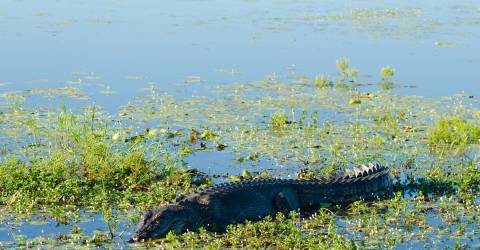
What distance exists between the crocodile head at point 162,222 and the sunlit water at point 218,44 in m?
1.79

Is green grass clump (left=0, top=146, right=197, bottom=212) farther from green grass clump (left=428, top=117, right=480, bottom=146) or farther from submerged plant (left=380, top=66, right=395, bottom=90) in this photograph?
submerged plant (left=380, top=66, right=395, bottom=90)

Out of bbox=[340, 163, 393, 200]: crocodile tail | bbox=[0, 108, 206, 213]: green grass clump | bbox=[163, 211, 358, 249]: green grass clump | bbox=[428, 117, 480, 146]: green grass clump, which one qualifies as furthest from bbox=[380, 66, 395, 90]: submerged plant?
bbox=[163, 211, 358, 249]: green grass clump

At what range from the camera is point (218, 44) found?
55.7ft

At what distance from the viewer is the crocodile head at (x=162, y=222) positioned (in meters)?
7.09

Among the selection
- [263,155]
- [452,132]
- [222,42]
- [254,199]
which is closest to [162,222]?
[254,199]

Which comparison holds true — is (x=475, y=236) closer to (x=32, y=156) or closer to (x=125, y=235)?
(x=125, y=235)

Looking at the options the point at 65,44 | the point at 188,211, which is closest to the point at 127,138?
the point at 188,211

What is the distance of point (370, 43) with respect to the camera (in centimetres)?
1747

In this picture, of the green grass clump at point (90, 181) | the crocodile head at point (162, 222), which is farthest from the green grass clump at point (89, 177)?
the crocodile head at point (162, 222)

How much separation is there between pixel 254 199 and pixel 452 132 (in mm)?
3383

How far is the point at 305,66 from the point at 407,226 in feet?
25.5

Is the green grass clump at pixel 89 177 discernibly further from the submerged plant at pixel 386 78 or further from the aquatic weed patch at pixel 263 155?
the submerged plant at pixel 386 78

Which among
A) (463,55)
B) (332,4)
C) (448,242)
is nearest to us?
(448,242)

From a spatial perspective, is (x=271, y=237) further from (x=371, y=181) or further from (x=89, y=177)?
(x=89, y=177)
